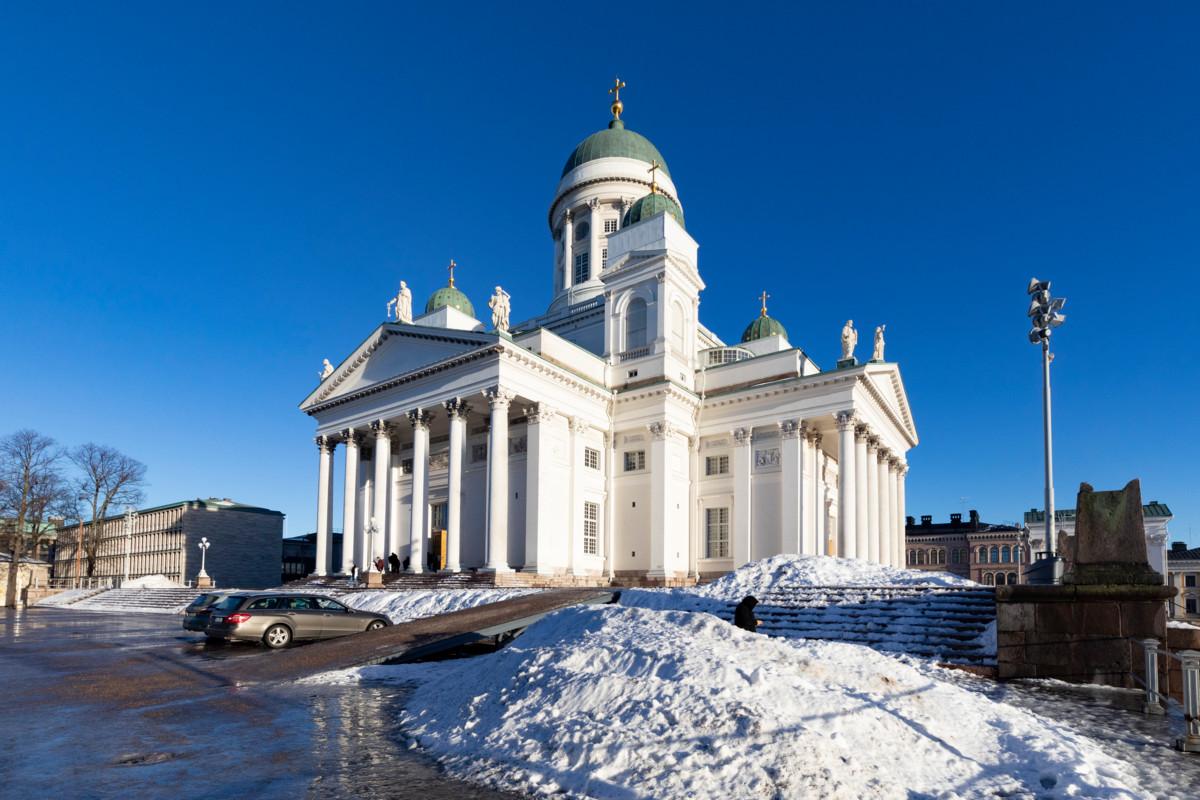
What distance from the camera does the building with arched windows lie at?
93125mm

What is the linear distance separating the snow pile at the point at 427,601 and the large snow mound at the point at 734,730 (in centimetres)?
1575

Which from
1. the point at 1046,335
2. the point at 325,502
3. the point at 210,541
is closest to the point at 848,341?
the point at 1046,335

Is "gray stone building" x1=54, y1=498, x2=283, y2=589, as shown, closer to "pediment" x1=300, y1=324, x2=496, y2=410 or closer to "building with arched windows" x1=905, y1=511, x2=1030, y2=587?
"pediment" x1=300, y1=324, x2=496, y2=410

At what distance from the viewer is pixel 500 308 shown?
3697cm

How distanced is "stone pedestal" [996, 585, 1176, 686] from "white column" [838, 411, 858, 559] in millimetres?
21998

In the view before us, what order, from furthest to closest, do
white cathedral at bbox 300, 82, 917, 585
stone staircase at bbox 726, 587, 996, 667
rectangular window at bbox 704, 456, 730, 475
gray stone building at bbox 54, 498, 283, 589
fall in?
gray stone building at bbox 54, 498, 283, 589
rectangular window at bbox 704, 456, 730, 475
white cathedral at bbox 300, 82, 917, 585
stone staircase at bbox 726, 587, 996, 667

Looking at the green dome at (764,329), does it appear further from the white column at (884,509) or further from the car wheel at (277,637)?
the car wheel at (277,637)

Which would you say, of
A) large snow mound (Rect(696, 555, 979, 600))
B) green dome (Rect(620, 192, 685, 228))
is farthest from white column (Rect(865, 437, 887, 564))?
green dome (Rect(620, 192, 685, 228))

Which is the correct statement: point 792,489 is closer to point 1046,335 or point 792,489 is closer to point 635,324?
point 635,324

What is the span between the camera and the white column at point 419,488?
36872 mm

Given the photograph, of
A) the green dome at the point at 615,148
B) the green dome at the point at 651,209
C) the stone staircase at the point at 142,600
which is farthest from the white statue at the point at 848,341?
the stone staircase at the point at 142,600

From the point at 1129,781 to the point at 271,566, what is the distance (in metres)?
74.6

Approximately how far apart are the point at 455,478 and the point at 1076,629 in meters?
26.7

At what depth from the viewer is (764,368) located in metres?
39.9
